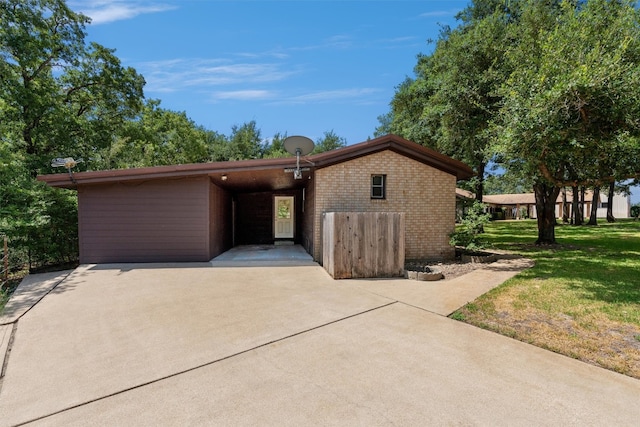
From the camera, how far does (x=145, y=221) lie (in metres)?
8.74

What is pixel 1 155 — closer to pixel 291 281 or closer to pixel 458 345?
pixel 291 281

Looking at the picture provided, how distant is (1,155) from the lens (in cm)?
881

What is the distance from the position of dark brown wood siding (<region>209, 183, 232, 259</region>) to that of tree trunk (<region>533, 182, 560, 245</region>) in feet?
42.7

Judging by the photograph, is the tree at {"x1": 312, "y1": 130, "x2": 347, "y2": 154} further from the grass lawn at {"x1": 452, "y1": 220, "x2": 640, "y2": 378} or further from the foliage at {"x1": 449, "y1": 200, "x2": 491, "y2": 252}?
the grass lawn at {"x1": 452, "y1": 220, "x2": 640, "y2": 378}

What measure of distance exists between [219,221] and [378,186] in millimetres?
5622

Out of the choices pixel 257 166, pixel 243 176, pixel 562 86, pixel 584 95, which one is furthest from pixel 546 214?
pixel 243 176

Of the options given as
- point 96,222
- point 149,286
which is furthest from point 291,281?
point 96,222

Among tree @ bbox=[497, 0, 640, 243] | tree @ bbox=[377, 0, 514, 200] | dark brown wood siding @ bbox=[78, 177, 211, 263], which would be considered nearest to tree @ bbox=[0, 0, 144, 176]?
dark brown wood siding @ bbox=[78, 177, 211, 263]

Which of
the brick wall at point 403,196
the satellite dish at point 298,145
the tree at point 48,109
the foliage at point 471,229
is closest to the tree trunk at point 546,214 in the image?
the foliage at point 471,229

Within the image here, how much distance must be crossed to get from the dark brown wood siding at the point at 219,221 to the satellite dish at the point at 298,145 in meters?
2.88

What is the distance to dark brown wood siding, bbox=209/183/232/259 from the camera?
30.8 feet

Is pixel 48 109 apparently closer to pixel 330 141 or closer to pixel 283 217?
pixel 283 217

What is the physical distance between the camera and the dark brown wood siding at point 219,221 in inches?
369

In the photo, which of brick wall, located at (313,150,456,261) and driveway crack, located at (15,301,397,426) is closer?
driveway crack, located at (15,301,397,426)
